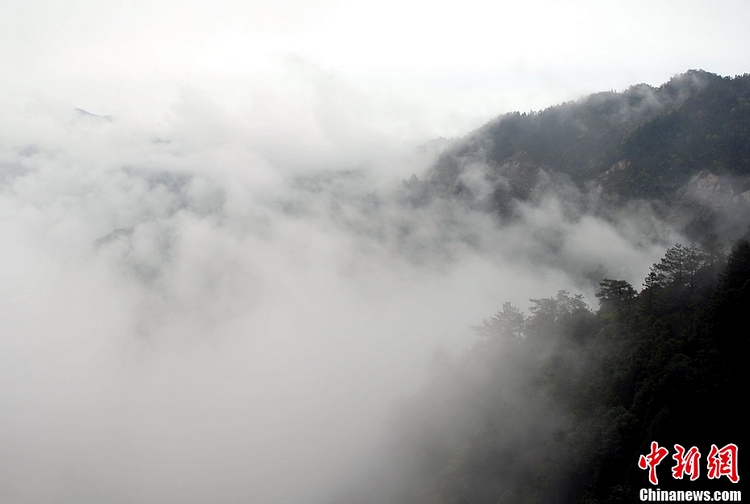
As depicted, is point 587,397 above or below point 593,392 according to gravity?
below

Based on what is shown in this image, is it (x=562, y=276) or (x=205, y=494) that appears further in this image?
(x=562, y=276)

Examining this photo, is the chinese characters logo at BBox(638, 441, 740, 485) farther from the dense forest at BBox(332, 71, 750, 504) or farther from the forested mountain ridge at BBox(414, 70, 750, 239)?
the forested mountain ridge at BBox(414, 70, 750, 239)

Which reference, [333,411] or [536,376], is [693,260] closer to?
[536,376]

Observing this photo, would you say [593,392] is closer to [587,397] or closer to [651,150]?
[587,397]

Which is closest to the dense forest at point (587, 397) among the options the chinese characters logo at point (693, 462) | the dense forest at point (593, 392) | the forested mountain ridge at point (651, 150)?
the dense forest at point (593, 392)

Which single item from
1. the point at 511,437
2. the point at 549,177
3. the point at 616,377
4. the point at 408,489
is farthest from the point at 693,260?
the point at 549,177

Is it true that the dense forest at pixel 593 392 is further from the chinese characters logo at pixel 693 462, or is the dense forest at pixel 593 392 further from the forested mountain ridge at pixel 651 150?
the forested mountain ridge at pixel 651 150

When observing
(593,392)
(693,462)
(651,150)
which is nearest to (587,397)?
(593,392)
